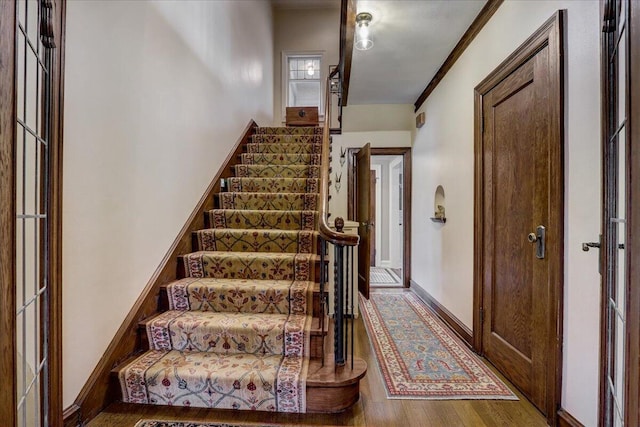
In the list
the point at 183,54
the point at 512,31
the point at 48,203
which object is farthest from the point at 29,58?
the point at 512,31

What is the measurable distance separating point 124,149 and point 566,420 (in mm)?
2580

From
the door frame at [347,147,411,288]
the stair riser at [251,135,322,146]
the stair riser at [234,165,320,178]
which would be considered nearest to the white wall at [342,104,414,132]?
the door frame at [347,147,411,288]

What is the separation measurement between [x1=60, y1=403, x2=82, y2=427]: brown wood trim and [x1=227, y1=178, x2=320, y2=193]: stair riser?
84.5 inches

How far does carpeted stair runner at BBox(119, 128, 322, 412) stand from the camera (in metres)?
1.62

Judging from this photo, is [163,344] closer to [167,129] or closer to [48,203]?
[48,203]

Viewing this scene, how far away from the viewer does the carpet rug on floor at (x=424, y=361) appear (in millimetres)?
1859

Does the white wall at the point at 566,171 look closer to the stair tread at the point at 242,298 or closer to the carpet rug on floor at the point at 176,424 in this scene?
the stair tread at the point at 242,298

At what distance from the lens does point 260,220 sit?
111 inches

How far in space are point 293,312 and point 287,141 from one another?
273 cm

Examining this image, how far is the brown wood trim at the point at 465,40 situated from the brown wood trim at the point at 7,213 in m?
2.50

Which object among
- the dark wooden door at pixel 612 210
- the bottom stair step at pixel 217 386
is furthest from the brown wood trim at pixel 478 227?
the bottom stair step at pixel 217 386

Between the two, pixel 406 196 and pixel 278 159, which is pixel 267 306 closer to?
pixel 278 159

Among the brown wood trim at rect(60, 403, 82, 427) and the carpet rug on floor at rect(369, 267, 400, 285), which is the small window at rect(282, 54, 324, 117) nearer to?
the carpet rug on floor at rect(369, 267, 400, 285)

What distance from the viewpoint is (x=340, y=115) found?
4.46 metres
